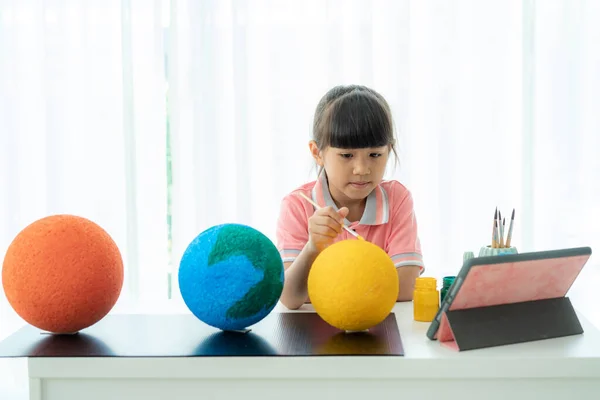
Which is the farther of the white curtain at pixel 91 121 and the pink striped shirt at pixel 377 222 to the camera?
the white curtain at pixel 91 121

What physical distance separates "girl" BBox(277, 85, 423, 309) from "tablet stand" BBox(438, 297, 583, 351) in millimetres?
338

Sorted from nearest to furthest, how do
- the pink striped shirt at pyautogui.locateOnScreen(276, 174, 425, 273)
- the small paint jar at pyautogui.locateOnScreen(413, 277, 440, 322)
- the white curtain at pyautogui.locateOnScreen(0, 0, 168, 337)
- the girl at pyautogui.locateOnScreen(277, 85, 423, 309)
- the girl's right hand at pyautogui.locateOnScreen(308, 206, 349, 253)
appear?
the small paint jar at pyautogui.locateOnScreen(413, 277, 440, 322) → the girl's right hand at pyautogui.locateOnScreen(308, 206, 349, 253) → the girl at pyautogui.locateOnScreen(277, 85, 423, 309) → the pink striped shirt at pyautogui.locateOnScreen(276, 174, 425, 273) → the white curtain at pyautogui.locateOnScreen(0, 0, 168, 337)

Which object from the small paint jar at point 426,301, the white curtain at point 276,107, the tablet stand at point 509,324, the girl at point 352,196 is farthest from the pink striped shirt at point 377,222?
the white curtain at point 276,107

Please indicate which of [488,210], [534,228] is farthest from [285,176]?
[534,228]

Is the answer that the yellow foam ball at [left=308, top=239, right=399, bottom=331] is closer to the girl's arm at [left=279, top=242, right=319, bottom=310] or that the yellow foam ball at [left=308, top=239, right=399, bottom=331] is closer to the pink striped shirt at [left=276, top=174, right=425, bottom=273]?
the girl's arm at [left=279, top=242, right=319, bottom=310]

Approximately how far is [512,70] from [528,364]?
6.41ft

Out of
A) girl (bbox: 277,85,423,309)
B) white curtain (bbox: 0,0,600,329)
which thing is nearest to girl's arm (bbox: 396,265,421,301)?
girl (bbox: 277,85,423,309)

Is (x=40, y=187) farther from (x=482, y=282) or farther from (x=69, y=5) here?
(x=482, y=282)

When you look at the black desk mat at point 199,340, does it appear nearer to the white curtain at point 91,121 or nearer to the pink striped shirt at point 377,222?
the pink striped shirt at point 377,222

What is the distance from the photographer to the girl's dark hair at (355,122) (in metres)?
1.51

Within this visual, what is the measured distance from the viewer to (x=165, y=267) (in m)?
2.89

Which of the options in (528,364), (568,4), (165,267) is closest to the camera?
(528,364)

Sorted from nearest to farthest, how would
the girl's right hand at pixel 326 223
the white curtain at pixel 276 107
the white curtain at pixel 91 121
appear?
the girl's right hand at pixel 326 223
the white curtain at pixel 276 107
the white curtain at pixel 91 121

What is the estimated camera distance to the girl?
1.42 m
